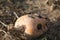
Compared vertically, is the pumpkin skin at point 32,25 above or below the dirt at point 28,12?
above

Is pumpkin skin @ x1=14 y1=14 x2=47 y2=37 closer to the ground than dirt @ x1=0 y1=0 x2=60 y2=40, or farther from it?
farther from it

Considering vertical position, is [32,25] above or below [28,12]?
above

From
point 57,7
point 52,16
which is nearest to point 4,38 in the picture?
point 52,16

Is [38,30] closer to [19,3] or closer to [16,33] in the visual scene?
[16,33]

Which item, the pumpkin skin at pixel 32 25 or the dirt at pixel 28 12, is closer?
the pumpkin skin at pixel 32 25

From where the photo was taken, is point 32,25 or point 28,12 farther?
point 28,12

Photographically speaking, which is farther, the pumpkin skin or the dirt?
the dirt
